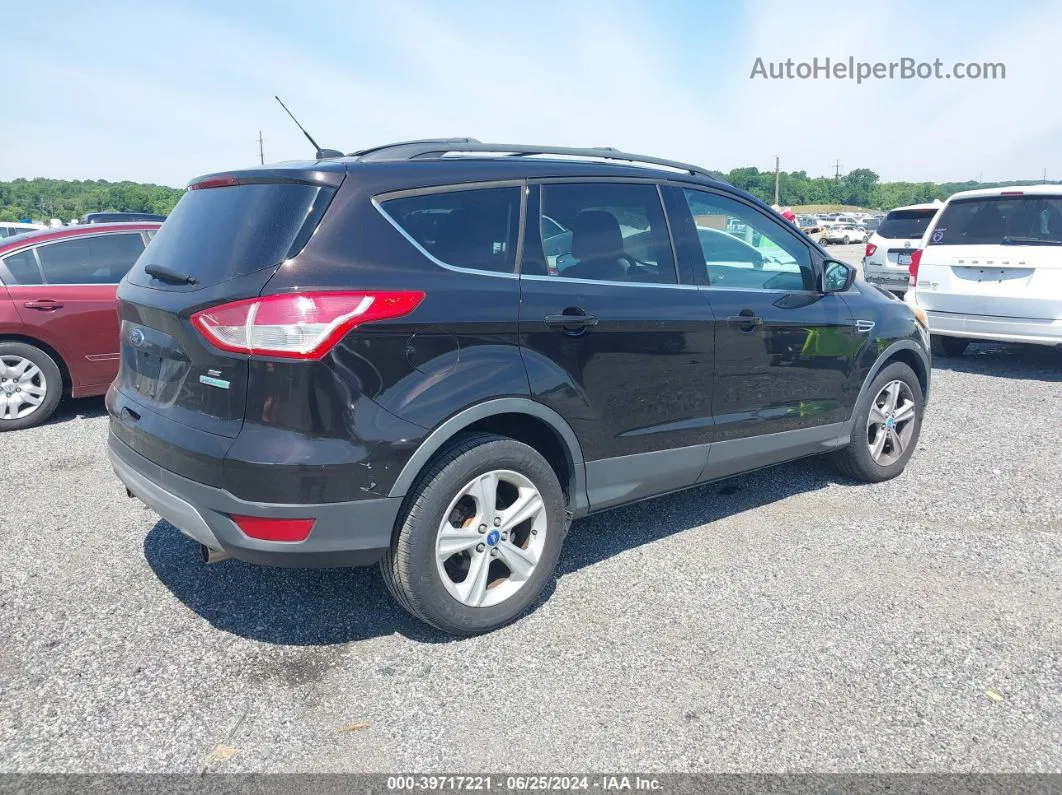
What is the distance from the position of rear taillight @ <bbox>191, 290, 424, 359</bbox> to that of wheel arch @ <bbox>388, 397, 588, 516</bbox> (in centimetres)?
47

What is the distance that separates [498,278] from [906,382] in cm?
311

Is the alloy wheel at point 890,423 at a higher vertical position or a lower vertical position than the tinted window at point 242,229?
lower

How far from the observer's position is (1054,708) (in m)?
2.79

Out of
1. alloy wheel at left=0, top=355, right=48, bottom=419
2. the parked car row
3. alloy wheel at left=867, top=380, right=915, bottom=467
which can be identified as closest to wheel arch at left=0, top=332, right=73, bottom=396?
alloy wheel at left=0, top=355, right=48, bottom=419

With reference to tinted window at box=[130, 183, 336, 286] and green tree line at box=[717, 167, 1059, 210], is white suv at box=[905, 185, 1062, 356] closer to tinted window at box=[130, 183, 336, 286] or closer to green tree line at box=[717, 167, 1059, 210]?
tinted window at box=[130, 183, 336, 286]

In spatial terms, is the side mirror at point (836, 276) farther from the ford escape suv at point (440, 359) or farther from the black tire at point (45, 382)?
the black tire at point (45, 382)

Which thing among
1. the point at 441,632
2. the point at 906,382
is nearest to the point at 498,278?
the point at 441,632

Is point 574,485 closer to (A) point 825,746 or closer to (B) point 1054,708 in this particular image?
(A) point 825,746

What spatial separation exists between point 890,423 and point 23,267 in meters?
6.43

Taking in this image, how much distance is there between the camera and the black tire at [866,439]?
→ 484cm

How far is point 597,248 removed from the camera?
3.58 m

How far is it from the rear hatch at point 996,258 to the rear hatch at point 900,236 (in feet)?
12.6

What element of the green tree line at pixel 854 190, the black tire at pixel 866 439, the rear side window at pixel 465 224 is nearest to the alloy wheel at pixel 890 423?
the black tire at pixel 866 439

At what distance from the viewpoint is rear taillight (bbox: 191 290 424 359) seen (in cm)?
270
